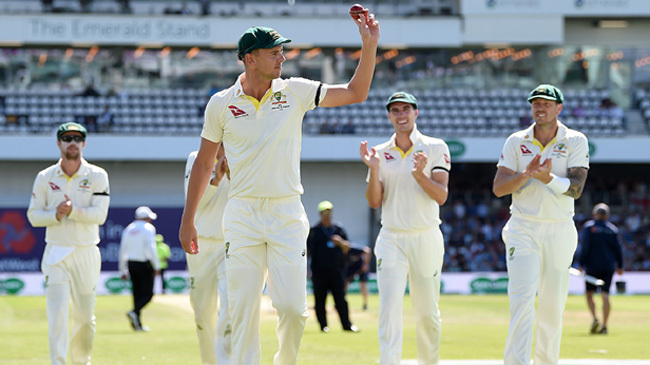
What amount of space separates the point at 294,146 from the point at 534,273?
10.6ft

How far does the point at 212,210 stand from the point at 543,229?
318 centimetres

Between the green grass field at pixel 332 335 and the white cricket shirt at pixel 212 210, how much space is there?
3229 millimetres

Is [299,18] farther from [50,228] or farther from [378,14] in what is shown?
[50,228]

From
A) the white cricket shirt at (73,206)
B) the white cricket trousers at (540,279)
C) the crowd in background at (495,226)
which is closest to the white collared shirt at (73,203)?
the white cricket shirt at (73,206)

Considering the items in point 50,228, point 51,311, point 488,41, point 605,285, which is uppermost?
point 488,41

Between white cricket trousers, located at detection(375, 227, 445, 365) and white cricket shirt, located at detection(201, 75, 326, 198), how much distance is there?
2.84 metres

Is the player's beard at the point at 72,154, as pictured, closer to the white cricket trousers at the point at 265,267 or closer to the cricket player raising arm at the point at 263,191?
the cricket player raising arm at the point at 263,191

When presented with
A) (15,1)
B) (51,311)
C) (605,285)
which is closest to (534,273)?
(51,311)

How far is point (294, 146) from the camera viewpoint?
287 inches

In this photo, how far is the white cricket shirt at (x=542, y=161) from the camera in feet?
31.3

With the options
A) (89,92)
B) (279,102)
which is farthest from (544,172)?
(89,92)

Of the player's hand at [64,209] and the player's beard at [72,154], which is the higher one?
the player's beard at [72,154]

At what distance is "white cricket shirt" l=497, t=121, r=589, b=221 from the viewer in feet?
31.3

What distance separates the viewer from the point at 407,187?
10234 mm
